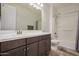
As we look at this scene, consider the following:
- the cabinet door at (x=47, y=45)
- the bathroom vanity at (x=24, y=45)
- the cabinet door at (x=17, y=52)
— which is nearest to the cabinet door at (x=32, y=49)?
the bathroom vanity at (x=24, y=45)

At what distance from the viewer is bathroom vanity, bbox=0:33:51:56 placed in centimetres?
120

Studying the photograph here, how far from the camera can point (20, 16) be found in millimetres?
2023

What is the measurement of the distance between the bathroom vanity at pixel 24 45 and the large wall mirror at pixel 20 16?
0.37m

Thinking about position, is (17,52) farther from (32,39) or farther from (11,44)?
(32,39)

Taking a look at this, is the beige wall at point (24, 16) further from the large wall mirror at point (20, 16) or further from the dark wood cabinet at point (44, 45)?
the dark wood cabinet at point (44, 45)

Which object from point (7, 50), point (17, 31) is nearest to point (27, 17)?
point (17, 31)

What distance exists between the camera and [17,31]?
1.98 metres

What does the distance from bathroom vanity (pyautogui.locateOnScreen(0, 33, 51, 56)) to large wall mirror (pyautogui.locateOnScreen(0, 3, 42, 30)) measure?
14.4 inches

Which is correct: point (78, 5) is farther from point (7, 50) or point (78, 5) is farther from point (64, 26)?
point (7, 50)

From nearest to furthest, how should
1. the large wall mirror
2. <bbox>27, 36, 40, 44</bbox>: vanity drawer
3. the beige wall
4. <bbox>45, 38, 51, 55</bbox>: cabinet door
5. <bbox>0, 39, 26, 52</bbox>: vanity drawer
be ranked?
<bbox>0, 39, 26, 52</bbox>: vanity drawer < <bbox>27, 36, 40, 44</bbox>: vanity drawer < the large wall mirror < the beige wall < <bbox>45, 38, 51, 55</bbox>: cabinet door

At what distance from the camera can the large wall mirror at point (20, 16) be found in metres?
1.74

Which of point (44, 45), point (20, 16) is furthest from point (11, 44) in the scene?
point (44, 45)

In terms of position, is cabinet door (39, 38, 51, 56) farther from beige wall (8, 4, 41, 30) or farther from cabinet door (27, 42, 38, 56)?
beige wall (8, 4, 41, 30)

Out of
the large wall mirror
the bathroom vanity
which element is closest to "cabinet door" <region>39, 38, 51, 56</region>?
the bathroom vanity
